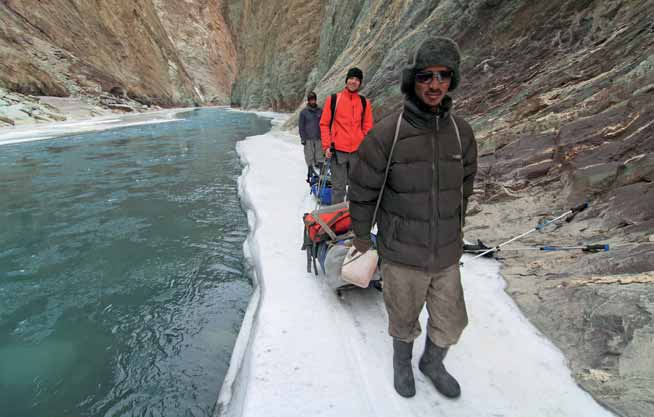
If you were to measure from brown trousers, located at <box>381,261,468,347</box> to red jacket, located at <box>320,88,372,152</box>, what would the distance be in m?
2.90

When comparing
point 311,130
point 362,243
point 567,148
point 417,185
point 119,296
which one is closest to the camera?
point 417,185

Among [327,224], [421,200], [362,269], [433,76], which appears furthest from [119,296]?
[433,76]

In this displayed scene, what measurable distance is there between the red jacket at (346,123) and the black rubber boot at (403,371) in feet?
9.78

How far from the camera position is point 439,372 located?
2215 mm

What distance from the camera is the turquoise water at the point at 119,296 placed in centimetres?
264

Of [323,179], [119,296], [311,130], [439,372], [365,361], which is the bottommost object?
[119,296]

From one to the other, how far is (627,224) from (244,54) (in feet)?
186

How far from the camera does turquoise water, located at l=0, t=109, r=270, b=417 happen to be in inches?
104

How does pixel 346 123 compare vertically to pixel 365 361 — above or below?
above

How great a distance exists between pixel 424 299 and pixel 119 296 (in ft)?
10.2

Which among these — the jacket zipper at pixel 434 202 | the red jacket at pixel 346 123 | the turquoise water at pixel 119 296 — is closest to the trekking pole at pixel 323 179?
the red jacket at pixel 346 123

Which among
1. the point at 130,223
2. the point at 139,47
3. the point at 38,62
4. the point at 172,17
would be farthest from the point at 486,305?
the point at 172,17

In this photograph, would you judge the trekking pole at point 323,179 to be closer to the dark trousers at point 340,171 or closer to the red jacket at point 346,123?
the dark trousers at point 340,171

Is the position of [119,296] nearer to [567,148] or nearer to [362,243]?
[362,243]
